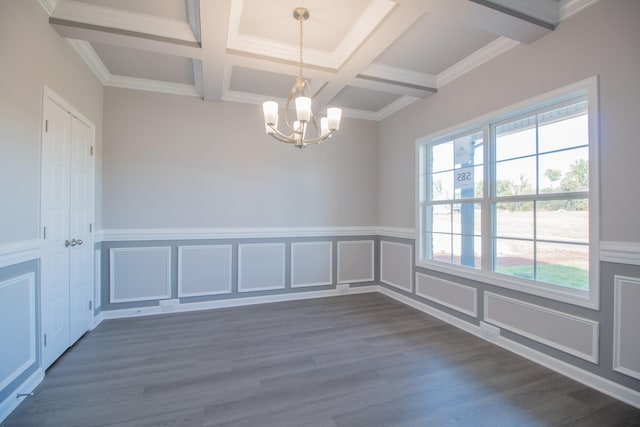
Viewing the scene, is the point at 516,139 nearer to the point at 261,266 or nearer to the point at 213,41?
the point at 213,41

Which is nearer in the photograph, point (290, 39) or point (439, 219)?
point (290, 39)

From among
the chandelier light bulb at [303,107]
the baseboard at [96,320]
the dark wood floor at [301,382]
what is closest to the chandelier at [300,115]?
the chandelier light bulb at [303,107]

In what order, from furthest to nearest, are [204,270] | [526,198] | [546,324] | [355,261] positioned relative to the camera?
1. [355,261]
2. [204,270]
3. [526,198]
4. [546,324]

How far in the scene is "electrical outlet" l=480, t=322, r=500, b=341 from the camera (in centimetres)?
297

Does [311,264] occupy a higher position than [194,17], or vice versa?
[194,17]

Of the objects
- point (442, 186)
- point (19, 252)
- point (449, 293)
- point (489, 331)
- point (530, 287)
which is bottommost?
point (489, 331)

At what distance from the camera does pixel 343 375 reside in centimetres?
241

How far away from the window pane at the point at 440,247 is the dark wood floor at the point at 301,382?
86cm

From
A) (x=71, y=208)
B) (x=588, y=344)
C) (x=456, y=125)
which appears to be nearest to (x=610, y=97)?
(x=456, y=125)

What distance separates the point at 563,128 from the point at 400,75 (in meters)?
1.73

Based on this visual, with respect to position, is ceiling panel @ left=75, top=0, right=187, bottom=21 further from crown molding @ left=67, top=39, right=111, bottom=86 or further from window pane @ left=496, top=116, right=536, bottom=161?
window pane @ left=496, top=116, right=536, bottom=161

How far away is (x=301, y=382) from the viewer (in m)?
2.31

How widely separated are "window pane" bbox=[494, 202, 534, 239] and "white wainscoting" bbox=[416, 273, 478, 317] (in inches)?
28.9

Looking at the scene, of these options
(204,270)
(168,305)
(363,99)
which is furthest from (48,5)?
(363,99)
